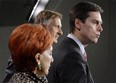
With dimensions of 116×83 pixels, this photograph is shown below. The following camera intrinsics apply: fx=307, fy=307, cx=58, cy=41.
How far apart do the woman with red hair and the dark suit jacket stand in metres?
0.31

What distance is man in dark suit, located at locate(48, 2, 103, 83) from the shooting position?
1.59 meters

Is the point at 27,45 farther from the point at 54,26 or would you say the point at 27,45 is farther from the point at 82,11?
the point at 54,26

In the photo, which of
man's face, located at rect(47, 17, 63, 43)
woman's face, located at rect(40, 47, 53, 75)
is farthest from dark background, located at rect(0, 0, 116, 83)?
woman's face, located at rect(40, 47, 53, 75)

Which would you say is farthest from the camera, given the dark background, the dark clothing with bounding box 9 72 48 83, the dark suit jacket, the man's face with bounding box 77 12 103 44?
the dark background

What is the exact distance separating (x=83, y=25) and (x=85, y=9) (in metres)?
0.10

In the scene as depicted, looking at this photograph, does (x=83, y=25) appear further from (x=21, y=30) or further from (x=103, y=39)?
(x=103, y=39)

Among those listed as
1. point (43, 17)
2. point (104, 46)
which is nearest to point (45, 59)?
point (43, 17)

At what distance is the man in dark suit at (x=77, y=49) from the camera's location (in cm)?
159

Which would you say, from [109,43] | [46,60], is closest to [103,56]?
[109,43]

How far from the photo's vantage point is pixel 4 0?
4578 millimetres

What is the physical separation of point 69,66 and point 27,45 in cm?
40

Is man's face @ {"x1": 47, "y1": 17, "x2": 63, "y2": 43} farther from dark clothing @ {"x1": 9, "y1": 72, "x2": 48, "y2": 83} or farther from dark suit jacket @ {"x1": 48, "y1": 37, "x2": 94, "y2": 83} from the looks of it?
dark clothing @ {"x1": 9, "y1": 72, "x2": 48, "y2": 83}

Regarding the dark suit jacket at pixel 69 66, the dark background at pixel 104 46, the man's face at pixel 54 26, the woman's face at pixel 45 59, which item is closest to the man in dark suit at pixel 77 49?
the dark suit jacket at pixel 69 66

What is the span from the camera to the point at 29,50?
1.27 m
